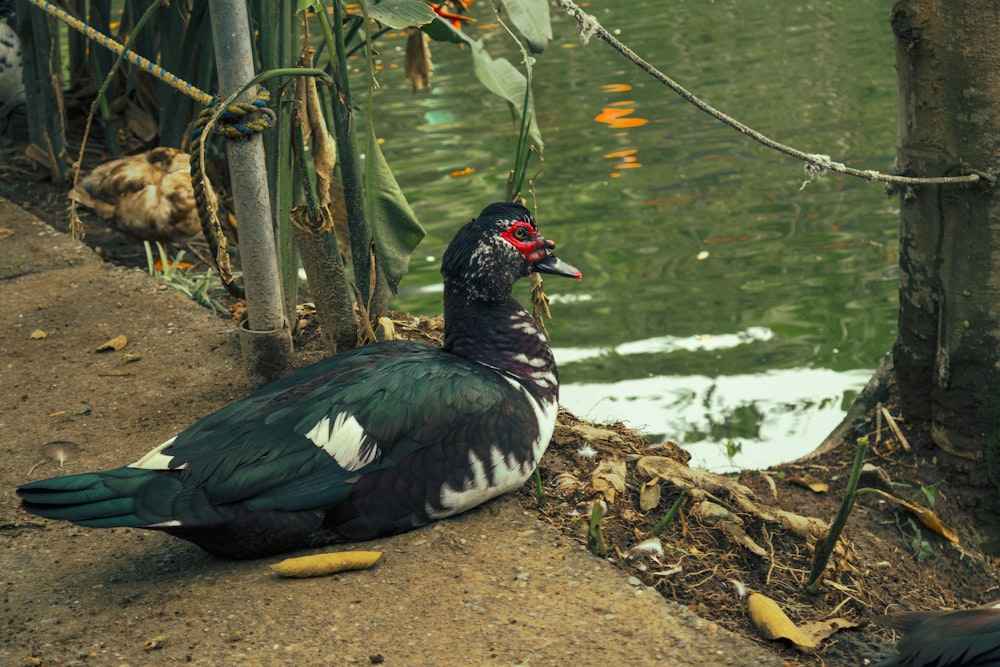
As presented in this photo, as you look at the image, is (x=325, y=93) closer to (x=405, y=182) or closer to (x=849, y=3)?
(x=405, y=182)

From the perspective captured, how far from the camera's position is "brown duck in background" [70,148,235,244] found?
5.12 m

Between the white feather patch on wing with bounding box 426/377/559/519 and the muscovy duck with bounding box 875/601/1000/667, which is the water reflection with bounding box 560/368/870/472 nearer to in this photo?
the white feather patch on wing with bounding box 426/377/559/519

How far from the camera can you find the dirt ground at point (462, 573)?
250cm

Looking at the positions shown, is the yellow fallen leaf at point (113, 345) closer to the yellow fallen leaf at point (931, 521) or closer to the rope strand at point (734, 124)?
the rope strand at point (734, 124)

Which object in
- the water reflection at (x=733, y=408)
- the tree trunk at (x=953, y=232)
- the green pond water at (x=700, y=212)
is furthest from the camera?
the green pond water at (x=700, y=212)

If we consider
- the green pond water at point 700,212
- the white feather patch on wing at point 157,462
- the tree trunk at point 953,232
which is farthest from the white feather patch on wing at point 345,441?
the tree trunk at point 953,232

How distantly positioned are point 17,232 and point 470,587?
3.61 metres

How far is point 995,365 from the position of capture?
3.58 meters

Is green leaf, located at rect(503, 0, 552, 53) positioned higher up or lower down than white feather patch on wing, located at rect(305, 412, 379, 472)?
higher up

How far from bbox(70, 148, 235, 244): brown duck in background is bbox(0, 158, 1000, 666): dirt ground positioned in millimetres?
1115

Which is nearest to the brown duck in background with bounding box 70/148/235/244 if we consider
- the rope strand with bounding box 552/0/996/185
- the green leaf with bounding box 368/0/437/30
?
the green leaf with bounding box 368/0/437/30

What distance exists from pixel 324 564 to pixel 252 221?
1296mm

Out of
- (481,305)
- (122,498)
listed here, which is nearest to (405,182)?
(481,305)

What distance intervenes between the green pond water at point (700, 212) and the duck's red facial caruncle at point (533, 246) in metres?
0.80
